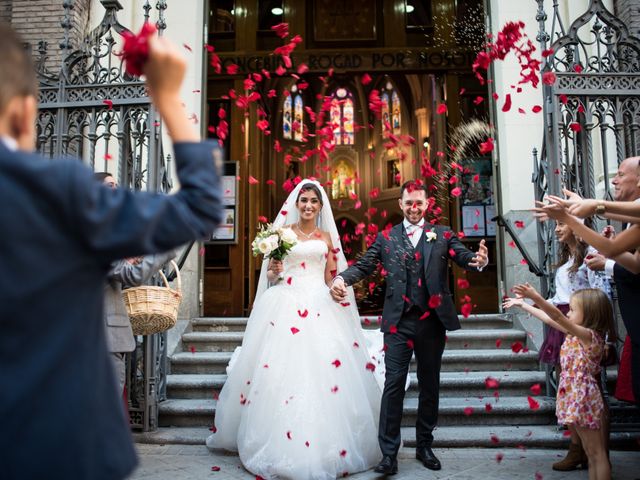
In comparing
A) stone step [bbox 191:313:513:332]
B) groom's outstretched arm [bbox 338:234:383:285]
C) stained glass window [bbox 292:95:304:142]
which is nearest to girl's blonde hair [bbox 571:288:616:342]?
groom's outstretched arm [bbox 338:234:383:285]

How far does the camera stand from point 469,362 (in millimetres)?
6738

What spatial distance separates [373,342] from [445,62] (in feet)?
24.3

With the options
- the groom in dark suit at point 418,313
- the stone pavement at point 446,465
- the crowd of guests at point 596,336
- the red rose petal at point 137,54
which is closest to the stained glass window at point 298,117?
the groom in dark suit at point 418,313

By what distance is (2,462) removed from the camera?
133 centimetres

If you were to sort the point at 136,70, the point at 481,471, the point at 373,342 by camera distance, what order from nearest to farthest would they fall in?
the point at 136,70, the point at 481,471, the point at 373,342

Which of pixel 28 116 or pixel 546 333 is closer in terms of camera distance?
pixel 28 116

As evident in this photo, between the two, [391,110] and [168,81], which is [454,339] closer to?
[168,81]

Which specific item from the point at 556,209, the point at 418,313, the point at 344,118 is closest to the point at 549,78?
the point at 418,313

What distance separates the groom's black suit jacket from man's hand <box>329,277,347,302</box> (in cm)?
6

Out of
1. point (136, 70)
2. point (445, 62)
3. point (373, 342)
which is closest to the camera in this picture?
point (136, 70)

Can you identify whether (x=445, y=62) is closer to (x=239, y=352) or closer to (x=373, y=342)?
(x=373, y=342)

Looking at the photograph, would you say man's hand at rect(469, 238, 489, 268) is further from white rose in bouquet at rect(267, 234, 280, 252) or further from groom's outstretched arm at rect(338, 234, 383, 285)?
white rose in bouquet at rect(267, 234, 280, 252)

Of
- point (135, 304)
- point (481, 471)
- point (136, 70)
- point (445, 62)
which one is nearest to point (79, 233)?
point (136, 70)

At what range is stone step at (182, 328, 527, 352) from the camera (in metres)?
7.15
